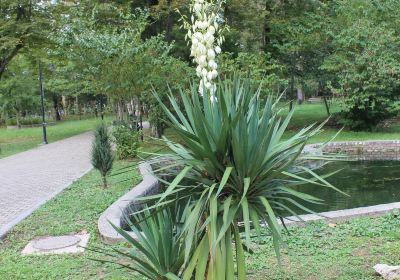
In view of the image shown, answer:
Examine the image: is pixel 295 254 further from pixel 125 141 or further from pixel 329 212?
pixel 125 141

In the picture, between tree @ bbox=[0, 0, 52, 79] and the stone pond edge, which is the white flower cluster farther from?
tree @ bbox=[0, 0, 52, 79]

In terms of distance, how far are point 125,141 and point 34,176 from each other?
2.64m

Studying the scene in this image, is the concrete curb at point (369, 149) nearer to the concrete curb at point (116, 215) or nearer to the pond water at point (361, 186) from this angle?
the pond water at point (361, 186)

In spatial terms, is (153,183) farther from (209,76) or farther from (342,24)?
(342,24)

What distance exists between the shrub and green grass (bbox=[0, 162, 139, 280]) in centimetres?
38

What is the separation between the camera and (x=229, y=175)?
2.78 m

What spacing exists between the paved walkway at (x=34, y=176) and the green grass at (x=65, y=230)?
0.81 ft

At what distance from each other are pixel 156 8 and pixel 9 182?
8.31 metres

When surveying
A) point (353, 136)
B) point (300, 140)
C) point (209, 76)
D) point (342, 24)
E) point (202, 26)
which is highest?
point (342, 24)

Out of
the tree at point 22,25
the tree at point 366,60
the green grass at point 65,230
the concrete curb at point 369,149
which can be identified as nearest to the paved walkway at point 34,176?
the green grass at point 65,230

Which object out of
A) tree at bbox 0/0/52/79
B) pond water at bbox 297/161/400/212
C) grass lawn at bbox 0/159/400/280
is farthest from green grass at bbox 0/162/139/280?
tree at bbox 0/0/52/79

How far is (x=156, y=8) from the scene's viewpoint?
16344mm

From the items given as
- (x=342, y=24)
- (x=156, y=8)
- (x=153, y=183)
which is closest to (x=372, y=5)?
(x=342, y=24)

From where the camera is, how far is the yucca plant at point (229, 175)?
2674mm
